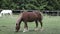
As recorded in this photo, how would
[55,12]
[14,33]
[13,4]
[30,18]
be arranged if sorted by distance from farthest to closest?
[13,4] < [55,12] < [30,18] < [14,33]

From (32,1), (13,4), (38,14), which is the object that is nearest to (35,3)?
(32,1)

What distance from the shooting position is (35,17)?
46.5ft

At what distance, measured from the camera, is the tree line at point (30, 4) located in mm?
39306

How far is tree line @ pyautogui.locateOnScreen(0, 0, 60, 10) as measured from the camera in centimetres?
3931

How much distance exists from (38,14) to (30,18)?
711 millimetres

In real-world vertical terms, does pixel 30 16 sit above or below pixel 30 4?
below

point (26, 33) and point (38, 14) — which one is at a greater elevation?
point (38, 14)

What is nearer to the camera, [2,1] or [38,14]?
[38,14]

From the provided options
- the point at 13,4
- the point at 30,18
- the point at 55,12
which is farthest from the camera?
the point at 13,4

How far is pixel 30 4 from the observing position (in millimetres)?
39719

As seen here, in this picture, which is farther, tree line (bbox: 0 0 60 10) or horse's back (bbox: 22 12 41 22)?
tree line (bbox: 0 0 60 10)

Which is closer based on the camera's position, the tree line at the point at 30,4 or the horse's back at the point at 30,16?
the horse's back at the point at 30,16

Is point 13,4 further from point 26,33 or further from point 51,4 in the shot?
point 26,33

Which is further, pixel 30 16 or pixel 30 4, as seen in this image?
pixel 30 4
